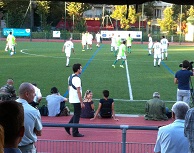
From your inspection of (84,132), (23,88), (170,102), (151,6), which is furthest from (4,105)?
(151,6)

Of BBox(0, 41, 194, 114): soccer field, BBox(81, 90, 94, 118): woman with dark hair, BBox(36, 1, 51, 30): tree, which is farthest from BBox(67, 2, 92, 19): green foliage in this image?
A: BBox(81, 90, 94, 118): woman with dark hair

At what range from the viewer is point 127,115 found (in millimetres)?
13984

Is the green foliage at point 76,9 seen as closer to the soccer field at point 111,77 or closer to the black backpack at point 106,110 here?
the soccer field at point 111,77

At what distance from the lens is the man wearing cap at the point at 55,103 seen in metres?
13.7

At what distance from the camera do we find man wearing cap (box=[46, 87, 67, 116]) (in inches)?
541

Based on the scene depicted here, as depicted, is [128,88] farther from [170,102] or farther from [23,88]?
[23,88]

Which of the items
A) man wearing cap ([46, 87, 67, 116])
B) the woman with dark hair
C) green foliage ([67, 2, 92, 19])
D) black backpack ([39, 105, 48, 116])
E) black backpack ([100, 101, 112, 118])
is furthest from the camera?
green foliage ([67, 2, 92, 19])

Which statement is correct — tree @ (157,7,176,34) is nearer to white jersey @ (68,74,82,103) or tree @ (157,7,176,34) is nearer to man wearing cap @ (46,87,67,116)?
man wearing cap @ (46,87,67,116)

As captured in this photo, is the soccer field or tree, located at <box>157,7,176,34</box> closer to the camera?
the soccer field

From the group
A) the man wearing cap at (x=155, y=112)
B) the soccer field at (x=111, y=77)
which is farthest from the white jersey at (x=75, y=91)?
the soccer field at (x=111, y=77)

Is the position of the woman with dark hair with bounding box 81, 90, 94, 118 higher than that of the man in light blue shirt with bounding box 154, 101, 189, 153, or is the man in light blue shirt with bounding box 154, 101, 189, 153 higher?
the man in light blue shirt with bounding box 154, 101, 189, 153

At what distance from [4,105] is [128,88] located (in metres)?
15.9

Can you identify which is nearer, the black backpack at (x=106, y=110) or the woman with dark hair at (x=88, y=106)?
the black backpack at (x=106, y=110)

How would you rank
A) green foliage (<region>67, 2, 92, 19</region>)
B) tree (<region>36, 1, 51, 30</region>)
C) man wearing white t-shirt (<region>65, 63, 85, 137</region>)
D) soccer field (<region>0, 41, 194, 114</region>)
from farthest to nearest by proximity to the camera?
green foliage (<region>67, 2, 92, 19</region>)
tree (<region>36, 1, 51, 30</region>)
soccer field (<region>0, 41, 194, 114</region>)
man wearing white t-shirt (<region>65, 63, 85, 137</region>)
